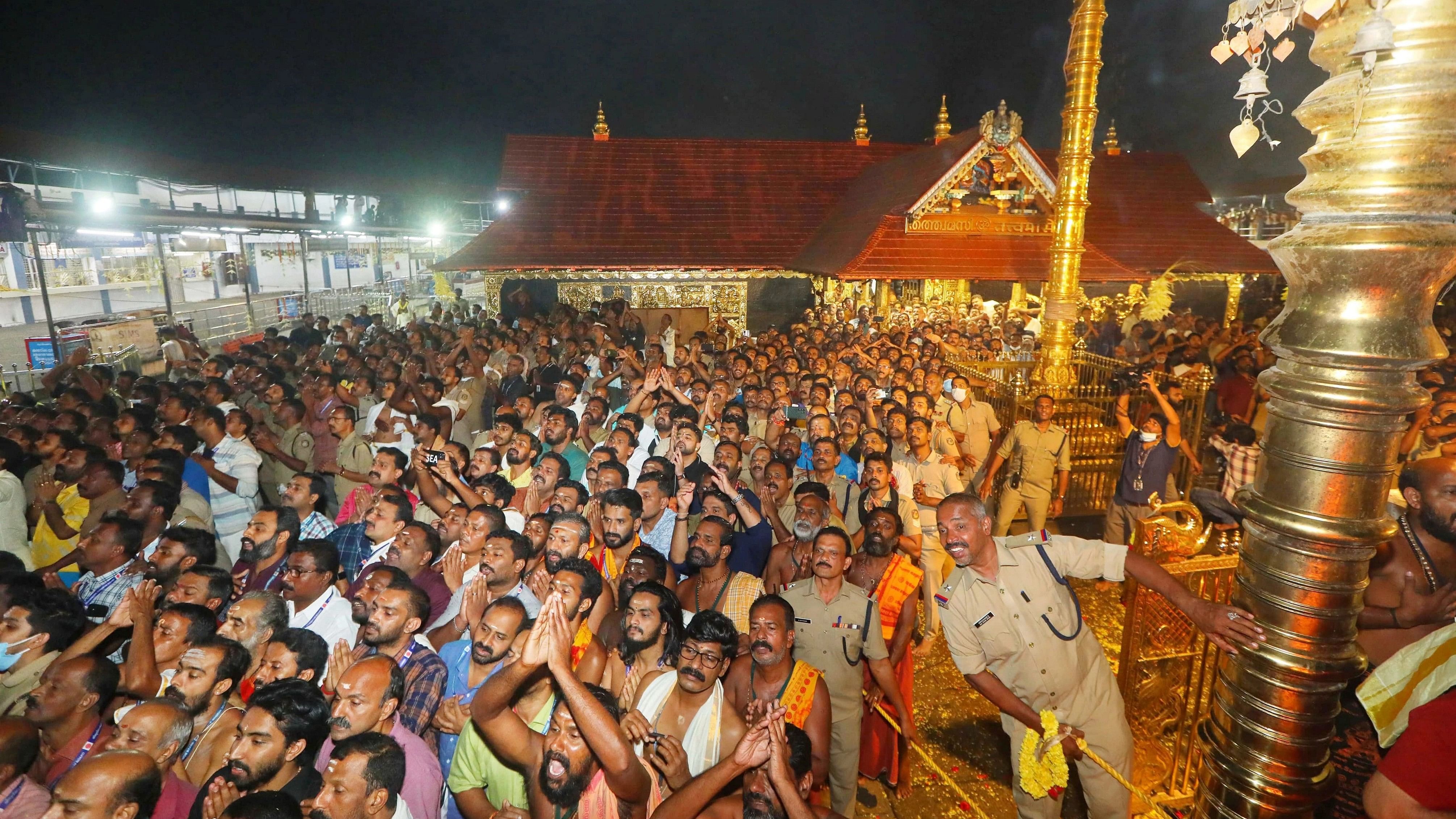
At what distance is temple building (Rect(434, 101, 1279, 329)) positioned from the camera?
15.9 metres

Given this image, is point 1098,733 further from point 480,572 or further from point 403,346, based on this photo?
point 403,346

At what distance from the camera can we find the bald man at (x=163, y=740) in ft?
9.65

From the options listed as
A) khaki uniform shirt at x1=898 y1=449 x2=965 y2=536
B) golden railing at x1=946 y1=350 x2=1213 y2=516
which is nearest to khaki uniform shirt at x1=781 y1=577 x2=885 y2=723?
khaki uniform shirt at x1=898 y1=449 x2=965 y2=536

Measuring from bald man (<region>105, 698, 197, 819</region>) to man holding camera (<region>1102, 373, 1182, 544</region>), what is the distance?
7.11 m

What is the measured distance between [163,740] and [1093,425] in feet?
31.4

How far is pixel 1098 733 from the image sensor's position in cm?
366

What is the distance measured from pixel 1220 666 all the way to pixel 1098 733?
1.66 m

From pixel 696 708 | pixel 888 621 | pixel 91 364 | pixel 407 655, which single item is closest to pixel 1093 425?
pixel 888 621

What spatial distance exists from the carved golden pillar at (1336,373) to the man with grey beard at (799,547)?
2.62 m

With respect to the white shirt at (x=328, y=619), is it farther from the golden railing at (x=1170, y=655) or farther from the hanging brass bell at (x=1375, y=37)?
the hanging brass bell at (x=1375, y=37)

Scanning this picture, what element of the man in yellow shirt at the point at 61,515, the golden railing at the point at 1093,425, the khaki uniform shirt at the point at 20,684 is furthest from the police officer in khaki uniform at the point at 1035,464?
the man in yellow shirt at the point at 61,515

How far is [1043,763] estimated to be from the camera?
3436 millimetres

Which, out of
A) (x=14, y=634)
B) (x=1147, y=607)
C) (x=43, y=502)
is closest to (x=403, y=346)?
(x=43, y=502)

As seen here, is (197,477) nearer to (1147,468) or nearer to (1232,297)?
(1147,468)
